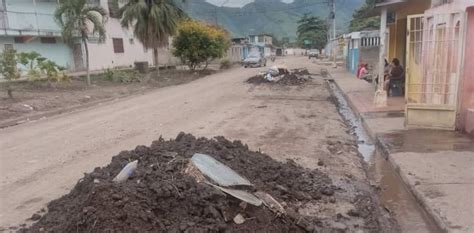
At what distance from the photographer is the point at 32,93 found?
18828 mm

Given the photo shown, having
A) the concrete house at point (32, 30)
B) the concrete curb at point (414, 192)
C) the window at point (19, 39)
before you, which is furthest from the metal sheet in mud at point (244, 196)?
the window at point (19, 39)

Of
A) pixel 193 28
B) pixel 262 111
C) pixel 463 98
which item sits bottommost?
pixel 262 111

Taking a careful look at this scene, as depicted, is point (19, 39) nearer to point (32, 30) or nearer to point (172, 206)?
point (32, 30)

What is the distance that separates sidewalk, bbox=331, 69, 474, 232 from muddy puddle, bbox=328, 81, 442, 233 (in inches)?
4.1

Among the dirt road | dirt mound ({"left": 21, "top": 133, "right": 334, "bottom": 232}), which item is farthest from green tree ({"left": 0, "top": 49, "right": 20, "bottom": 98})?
dirt mound ({"left": 21, "top": 133, "right": 334, "bottom": 232})

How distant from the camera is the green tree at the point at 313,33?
98.8 meters

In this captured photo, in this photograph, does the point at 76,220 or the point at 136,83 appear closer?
the point at 76,220

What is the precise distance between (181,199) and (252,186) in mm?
911

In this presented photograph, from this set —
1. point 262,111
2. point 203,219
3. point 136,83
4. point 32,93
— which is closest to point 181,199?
point 203,219

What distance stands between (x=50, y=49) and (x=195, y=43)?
10575 millimetres

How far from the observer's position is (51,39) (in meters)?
32.3

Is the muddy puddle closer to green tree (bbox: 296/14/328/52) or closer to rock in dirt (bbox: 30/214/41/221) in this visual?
rock in dirt (bbox: 30/214/41/221)

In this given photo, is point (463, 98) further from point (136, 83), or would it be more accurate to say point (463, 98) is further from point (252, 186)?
point (136, 83)

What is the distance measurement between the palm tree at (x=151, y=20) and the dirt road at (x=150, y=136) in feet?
42.3
